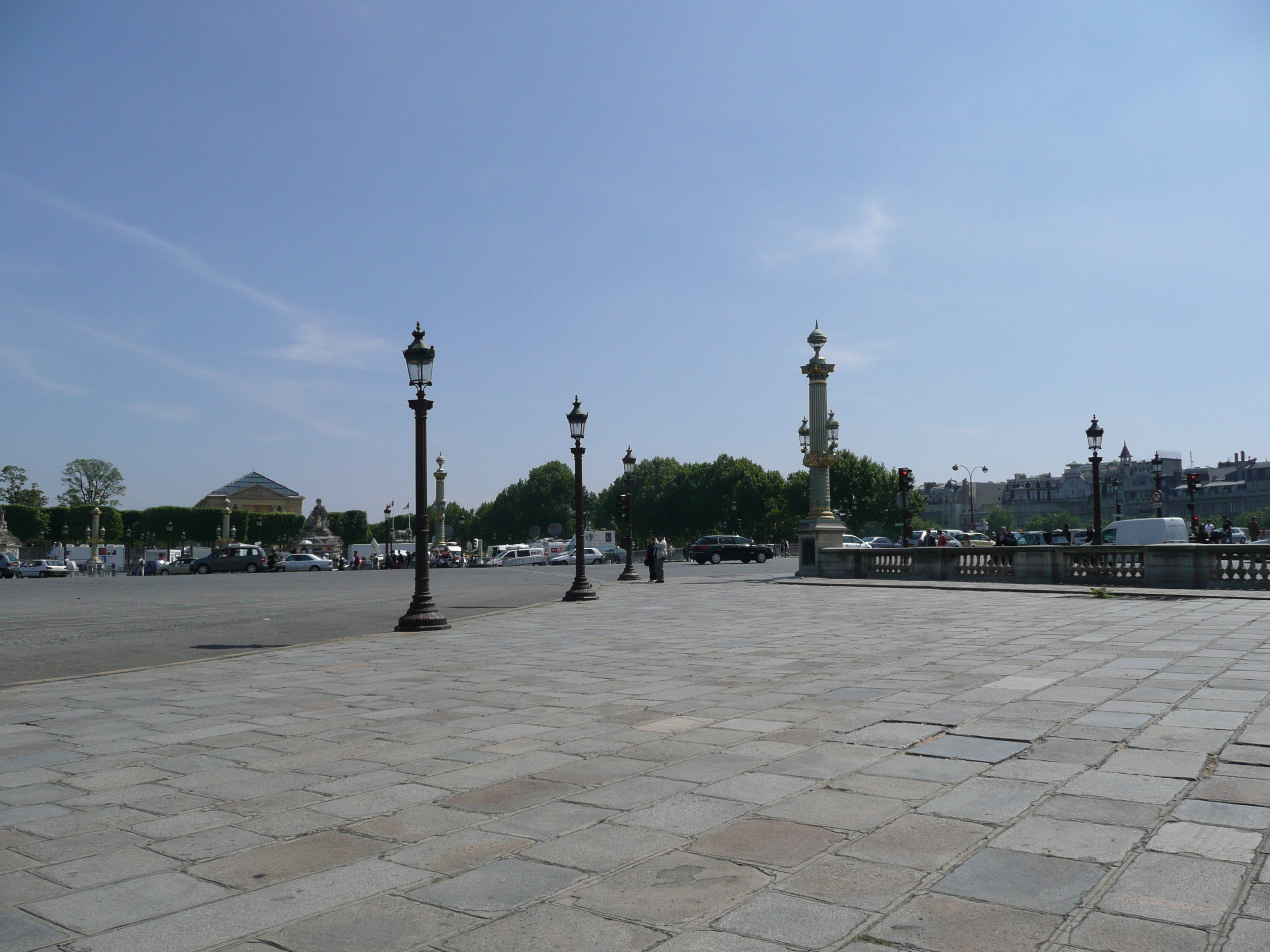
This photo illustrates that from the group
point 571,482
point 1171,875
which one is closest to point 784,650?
point 1171,875

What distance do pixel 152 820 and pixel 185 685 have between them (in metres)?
5.11

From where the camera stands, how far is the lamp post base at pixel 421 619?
591 inches

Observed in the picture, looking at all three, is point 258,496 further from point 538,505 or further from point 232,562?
point 232,562

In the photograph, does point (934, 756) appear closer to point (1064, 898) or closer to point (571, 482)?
point (1064, 898)

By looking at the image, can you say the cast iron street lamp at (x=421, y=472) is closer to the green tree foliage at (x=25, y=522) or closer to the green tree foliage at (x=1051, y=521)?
the green tree foliage at (x=25, y=522)

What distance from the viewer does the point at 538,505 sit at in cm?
11525

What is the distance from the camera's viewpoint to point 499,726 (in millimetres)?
6793

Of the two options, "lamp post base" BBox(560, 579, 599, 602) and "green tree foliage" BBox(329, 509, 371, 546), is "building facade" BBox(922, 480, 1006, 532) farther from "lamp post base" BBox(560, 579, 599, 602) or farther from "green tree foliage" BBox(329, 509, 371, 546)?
"lamp post base" BBox(560, 579, 599, 602)

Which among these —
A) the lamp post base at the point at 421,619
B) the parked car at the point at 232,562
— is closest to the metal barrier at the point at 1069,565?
the lamp post base at the point at 421,619

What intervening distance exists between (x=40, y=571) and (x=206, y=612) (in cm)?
4329

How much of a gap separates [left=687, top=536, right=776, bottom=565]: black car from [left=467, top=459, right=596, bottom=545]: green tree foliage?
190ft

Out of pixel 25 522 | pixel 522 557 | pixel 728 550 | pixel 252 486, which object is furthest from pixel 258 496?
pixel 728 550

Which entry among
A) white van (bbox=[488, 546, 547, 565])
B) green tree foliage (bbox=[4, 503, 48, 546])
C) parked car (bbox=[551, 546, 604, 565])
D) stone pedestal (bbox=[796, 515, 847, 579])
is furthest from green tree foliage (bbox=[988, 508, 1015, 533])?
stone pedestal (bbox=[796, 515, 847, 579])

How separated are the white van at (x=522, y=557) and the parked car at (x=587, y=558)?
3.15 feet
